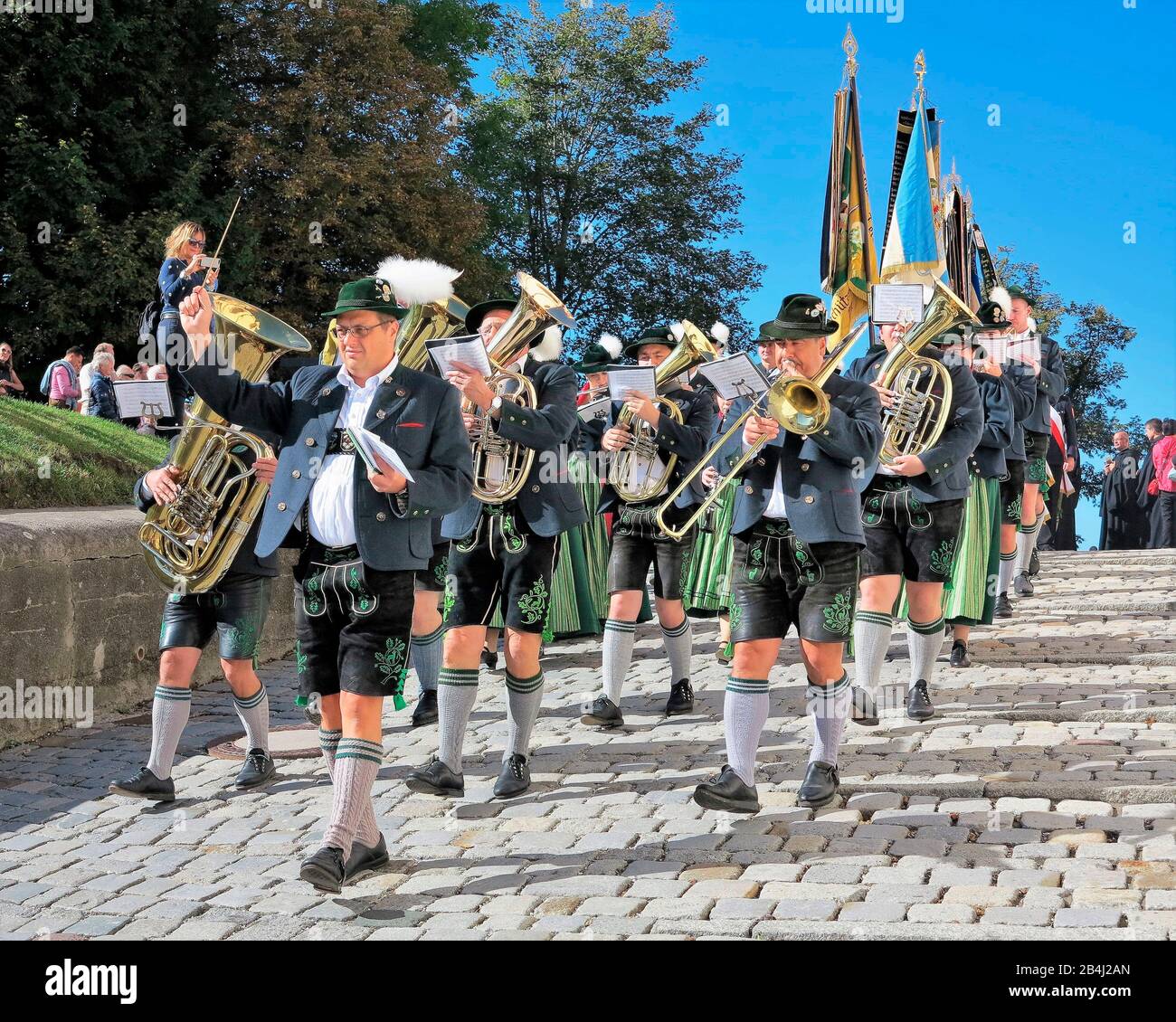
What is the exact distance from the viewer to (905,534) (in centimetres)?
830

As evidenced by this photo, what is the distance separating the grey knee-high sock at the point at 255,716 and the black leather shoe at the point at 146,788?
0.47 m

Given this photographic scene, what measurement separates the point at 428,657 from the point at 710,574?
2.43 meters

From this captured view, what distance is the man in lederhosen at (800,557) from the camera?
20.1 ft

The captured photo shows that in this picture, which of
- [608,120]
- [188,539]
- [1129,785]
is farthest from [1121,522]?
[608,120]

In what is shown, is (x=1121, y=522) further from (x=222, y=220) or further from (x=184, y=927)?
(x=184, y=927)

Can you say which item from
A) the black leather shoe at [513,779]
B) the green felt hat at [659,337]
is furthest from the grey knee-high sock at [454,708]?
the green felt hat at [659,337]

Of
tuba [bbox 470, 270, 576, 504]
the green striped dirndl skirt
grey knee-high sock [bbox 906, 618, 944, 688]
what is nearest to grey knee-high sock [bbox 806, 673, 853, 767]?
tuba [bbox 470, 270, 576, 504]

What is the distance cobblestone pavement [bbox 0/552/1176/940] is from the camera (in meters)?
4.89

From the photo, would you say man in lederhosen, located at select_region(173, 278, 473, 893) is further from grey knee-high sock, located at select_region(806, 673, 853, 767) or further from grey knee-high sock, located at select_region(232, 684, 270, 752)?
grey knee-high sock, located at select_region(806, 673, 853, 767)

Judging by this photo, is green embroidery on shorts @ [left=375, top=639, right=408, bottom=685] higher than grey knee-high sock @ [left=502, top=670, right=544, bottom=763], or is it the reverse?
green embroidery on shorts @ [left=375, top=639, right=408, bottom=685]

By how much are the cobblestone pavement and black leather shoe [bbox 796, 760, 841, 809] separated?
0.26ft

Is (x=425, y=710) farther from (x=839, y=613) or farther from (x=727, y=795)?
(x=839, y=613)

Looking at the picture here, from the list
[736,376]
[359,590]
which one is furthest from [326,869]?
[736,376]

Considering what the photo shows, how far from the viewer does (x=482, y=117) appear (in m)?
38.8
